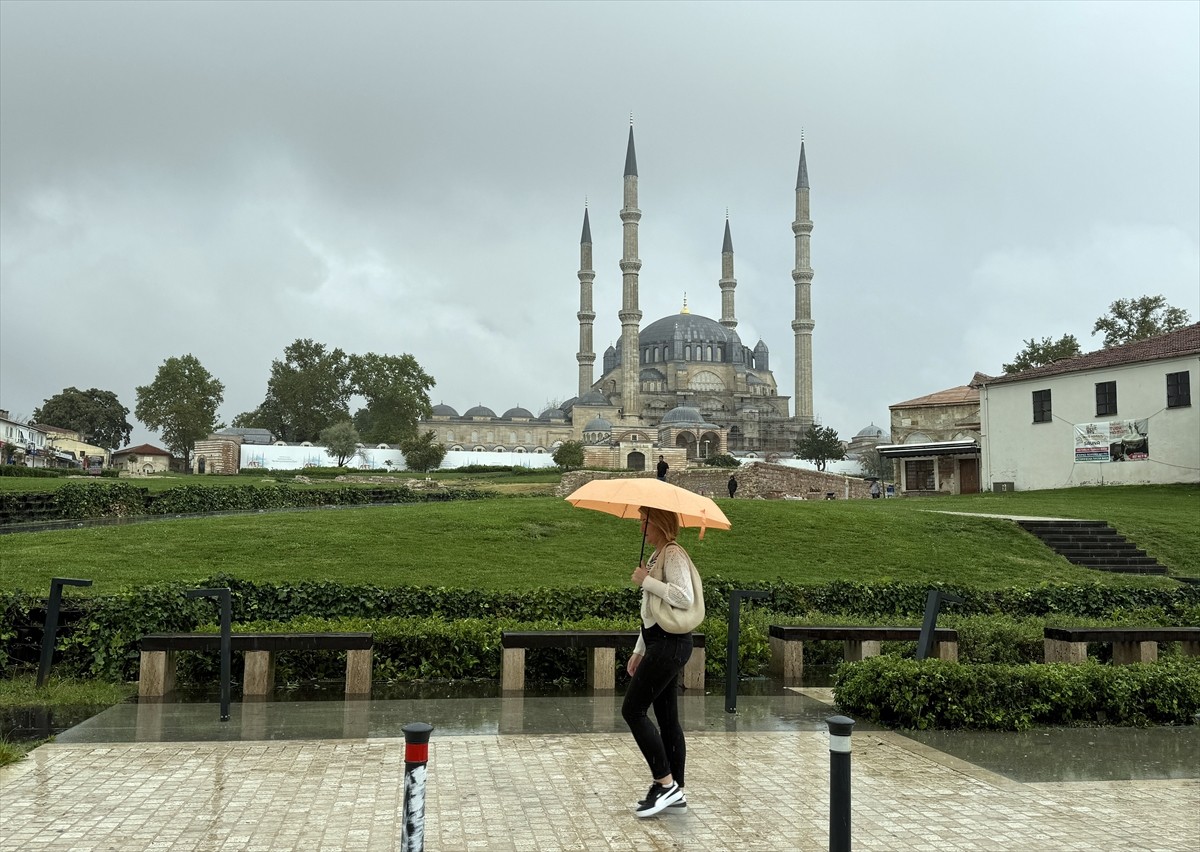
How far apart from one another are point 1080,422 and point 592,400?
58.4 m

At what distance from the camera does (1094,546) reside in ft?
63.7

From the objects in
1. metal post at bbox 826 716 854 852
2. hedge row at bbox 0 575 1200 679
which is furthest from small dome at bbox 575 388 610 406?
metal post at bbox 826 716 854 852

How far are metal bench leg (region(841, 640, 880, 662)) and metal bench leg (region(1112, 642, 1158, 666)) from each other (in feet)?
7.58

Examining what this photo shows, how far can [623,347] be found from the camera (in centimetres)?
8212

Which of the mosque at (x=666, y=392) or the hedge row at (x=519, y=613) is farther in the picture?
the mosque at (x=666, y=392)

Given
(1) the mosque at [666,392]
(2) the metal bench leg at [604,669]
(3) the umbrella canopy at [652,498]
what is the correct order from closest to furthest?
(3) the umbrella canopy at [652,498] < (2) the metal bench leg at [604,669] < (1) the mosque at [666,392]

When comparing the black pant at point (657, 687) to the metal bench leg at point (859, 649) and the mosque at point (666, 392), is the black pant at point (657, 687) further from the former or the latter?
the mosque at point (666, 392)

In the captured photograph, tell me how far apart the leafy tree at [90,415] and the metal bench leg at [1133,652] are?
90.9 metres

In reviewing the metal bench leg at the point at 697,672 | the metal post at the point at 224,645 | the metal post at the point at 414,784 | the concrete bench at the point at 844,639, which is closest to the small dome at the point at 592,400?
the concrete bench at the point at 844,639

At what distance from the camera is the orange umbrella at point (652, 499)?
17.9ft

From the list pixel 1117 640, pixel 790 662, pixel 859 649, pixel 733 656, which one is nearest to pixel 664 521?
pixel 733 656

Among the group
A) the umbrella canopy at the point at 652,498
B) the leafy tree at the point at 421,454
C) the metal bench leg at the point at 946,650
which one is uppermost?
the leafy tree at the point at 421,454

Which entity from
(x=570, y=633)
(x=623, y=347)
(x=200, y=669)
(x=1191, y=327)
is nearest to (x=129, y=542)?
(x=200, y=669)

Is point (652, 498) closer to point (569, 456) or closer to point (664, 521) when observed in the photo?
point (664, 521)
